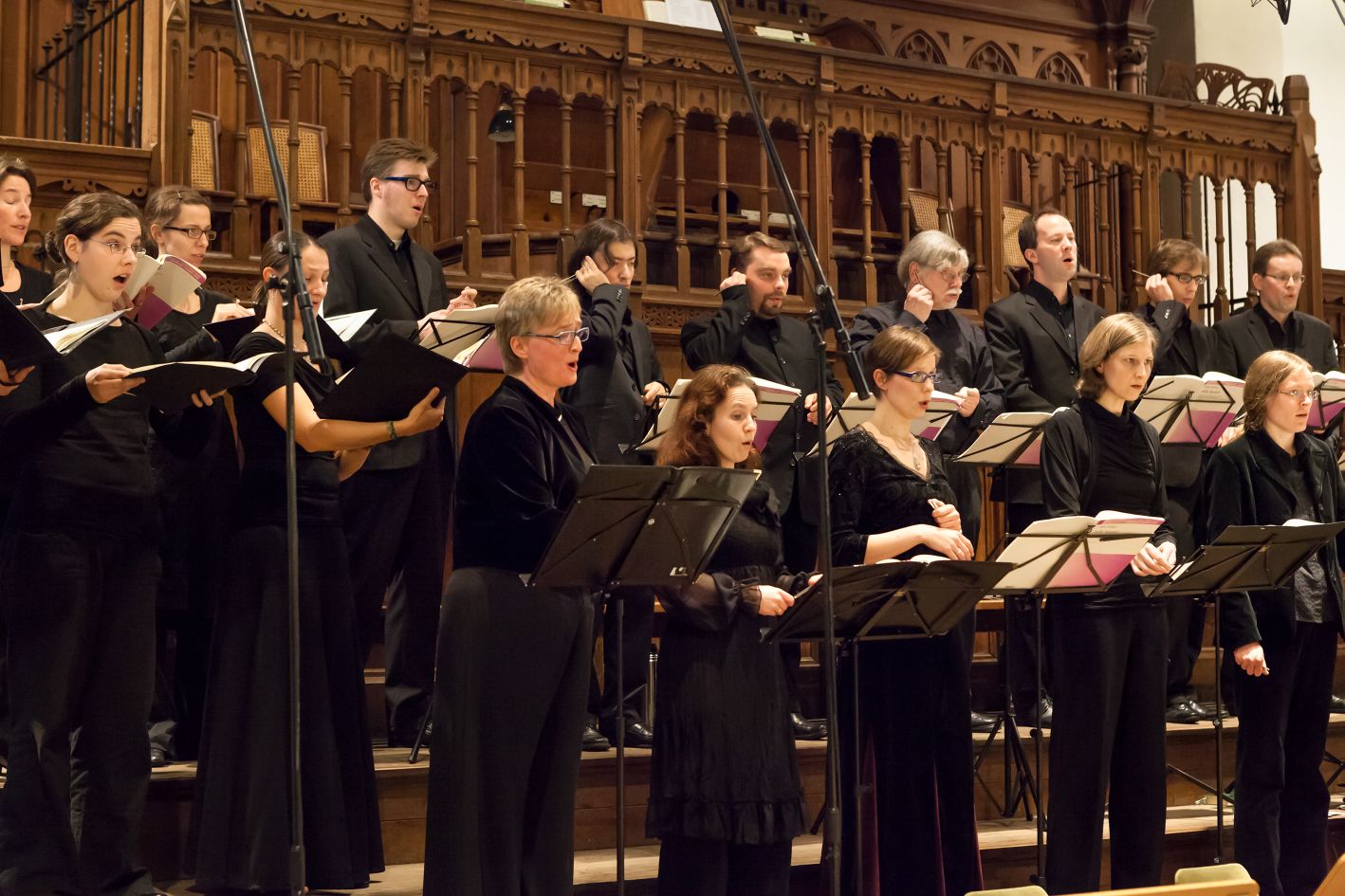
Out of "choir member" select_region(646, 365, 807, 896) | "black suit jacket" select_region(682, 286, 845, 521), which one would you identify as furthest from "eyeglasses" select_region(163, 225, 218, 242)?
"choir member" select_region(646, 365, 807, 896)

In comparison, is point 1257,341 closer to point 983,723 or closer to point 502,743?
point 983,723

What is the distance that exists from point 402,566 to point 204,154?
112 inches

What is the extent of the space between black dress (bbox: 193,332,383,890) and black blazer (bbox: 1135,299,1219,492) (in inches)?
106

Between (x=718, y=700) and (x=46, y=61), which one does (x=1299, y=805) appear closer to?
(x=718, y=700)

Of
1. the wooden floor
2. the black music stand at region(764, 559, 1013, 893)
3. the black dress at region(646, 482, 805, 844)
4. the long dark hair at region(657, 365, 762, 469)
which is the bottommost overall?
the wooden floor

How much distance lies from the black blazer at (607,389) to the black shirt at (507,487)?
4.53 ft

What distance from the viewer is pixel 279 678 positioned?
342 centimetres

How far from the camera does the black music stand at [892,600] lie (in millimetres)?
3277

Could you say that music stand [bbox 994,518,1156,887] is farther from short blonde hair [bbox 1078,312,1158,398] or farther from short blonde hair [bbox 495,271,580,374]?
short blonde hair [bbox 495,271,580,374]

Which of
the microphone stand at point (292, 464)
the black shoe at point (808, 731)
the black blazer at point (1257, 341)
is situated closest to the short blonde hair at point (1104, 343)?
the black shoe at point (808, 731)

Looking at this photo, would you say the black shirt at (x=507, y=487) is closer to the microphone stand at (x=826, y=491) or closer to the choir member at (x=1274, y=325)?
the microphone stand at (x=826, y=491)

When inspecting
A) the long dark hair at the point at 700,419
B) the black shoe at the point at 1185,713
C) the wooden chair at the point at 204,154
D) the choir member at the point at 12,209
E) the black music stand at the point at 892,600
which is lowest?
the black shoe at the point at 1185,713

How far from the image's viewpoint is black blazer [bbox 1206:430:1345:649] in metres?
4.31

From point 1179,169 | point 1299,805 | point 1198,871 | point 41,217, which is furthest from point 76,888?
point 1179,169
